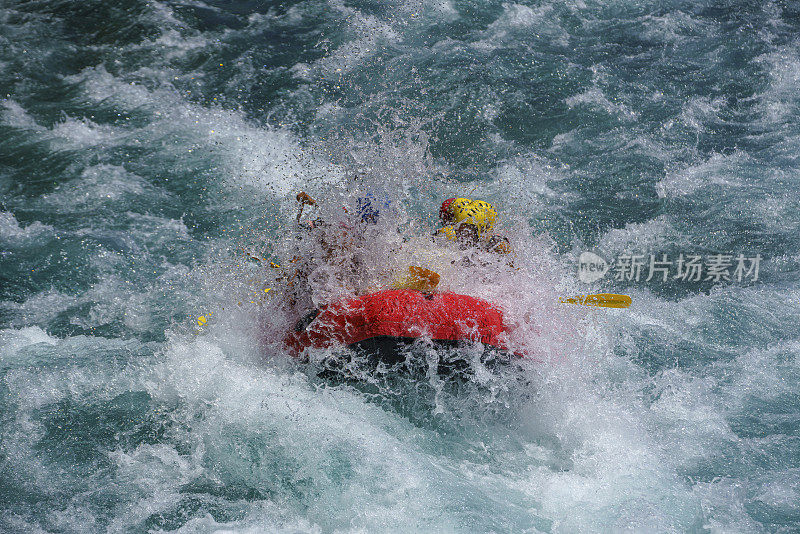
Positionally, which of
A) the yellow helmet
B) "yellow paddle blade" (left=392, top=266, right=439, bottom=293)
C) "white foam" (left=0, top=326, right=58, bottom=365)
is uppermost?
the yellow helmet

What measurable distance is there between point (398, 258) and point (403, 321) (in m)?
0.53

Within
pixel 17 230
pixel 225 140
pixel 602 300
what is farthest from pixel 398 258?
pixel 17 230

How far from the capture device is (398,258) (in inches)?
161

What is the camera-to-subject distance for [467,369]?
376 centimetres

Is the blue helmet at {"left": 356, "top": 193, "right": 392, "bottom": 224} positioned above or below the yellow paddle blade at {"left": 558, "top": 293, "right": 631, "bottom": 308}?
above

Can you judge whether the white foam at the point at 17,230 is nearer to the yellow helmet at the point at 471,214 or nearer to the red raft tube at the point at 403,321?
the red raft tube at the point at 403,321

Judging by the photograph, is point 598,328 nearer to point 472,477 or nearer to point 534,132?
point 472,477

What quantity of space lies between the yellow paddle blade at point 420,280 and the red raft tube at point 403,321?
0.13 meters

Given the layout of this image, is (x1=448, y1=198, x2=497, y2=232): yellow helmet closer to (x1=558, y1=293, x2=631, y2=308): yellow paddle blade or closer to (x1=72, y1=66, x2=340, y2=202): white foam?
(x1=558, y1=293, x2=631, y2=308): yellow paddle blade

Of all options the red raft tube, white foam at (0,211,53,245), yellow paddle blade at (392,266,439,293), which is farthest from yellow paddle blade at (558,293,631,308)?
white foam at (0,211,53,245)

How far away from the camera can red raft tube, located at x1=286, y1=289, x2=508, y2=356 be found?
3697mm

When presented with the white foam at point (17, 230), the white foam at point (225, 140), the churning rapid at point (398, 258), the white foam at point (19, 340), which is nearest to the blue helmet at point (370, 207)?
the churning rapid at point (398, 258)

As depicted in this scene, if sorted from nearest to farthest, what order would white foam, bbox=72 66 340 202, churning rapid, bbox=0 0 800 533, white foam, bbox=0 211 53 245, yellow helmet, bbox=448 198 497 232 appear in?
1. churning rapid, bbox=0 0 800 533
2. yellow helmet, bbox=448 198 497 232
3. white foam, bbox=0 211 53 245
4. white foam, bbox=72 66 340 202

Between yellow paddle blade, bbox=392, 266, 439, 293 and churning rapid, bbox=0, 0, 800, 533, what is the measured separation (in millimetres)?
109
